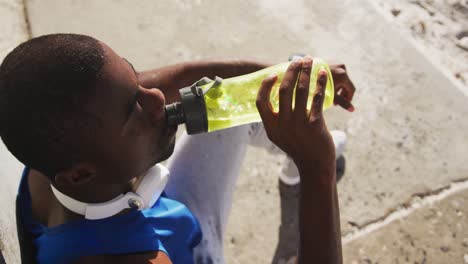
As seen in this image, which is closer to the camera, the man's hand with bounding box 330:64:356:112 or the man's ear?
the man's ear

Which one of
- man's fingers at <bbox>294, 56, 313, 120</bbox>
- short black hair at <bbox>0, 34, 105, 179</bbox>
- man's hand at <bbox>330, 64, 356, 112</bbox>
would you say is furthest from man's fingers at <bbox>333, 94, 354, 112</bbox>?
short black hair at <bbox>0, 34, 105, 179</bbox>

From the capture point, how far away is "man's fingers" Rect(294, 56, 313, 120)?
1227mm

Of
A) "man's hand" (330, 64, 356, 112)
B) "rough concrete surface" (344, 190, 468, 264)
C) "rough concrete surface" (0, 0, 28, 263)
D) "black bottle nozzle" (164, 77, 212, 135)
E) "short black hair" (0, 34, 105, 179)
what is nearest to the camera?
"short black hair" (0, 34, 105, 179)

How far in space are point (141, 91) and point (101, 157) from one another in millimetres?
202

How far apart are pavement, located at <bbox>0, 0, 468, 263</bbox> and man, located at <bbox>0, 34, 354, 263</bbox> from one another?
42cm

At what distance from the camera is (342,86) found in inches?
70.2

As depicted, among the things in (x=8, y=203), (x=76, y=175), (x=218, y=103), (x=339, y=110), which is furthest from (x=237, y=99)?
(x=339, y=110)

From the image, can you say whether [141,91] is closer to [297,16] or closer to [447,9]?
[297,16]

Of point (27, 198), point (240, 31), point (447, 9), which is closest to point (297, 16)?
point (240, 31)

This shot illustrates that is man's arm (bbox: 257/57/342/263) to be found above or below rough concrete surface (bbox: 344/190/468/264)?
above

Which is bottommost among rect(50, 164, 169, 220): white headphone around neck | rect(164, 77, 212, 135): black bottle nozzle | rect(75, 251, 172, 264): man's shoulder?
rect(75, 251, 172, 264): man's shoulder

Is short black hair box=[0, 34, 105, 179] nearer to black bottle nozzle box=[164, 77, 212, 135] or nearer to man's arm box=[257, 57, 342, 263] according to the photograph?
black bottle nozzle box=[164, 77, 212, 135]

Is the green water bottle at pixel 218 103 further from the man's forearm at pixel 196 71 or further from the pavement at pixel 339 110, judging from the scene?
the pavement at pixel 339 110

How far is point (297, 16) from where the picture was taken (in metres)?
2.84
